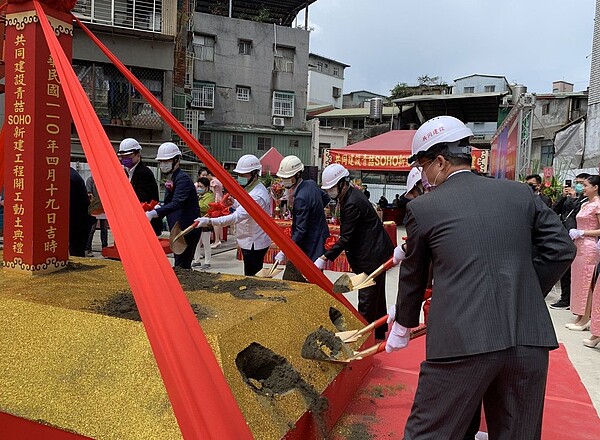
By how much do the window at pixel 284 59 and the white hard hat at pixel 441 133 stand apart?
23139 mm

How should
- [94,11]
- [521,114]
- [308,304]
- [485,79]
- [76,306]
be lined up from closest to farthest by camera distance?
[76,306] → [308,304] → [521,114] → [94,11] → [485,79]

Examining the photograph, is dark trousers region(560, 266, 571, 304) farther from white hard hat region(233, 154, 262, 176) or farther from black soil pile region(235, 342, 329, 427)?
black soil pile region(235, 342, 329, 427)

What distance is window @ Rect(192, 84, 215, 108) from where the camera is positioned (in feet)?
73.3

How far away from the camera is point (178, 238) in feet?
14.2

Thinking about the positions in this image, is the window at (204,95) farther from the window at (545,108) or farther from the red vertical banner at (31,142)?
the red vertical banner at (31,142)

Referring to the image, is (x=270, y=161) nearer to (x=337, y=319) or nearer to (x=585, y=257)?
(x=585, y=257)

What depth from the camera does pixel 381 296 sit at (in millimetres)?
4090

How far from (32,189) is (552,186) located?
8.46 m

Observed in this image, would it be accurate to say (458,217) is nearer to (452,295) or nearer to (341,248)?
(452,295)

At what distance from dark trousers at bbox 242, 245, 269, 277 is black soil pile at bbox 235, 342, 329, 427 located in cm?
215

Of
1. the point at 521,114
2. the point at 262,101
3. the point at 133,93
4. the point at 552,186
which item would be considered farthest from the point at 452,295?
the point at 262,101

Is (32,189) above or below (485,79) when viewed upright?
below

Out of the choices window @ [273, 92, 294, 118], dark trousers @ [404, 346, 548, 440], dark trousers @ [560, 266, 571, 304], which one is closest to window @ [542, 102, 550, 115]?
window @ [273, 92, 294, 118]

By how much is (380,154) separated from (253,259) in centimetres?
725
